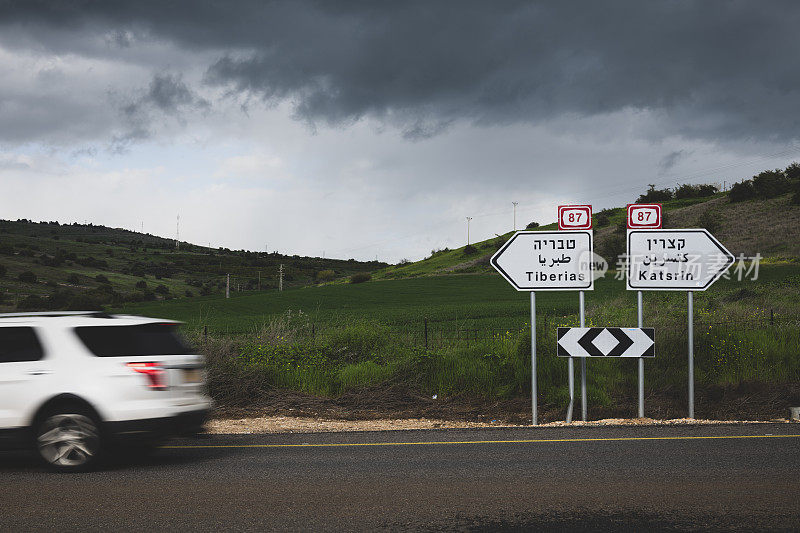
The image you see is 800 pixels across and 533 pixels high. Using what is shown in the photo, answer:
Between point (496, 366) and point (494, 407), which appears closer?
point (494, 407)

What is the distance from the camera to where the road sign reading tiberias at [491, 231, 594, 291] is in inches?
463

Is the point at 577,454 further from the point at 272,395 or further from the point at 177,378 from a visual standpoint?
the point at 272,395

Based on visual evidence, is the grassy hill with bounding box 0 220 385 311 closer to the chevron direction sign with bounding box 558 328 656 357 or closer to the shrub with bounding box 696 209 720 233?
the chevron direction sign with bounding box 558 328 656 357

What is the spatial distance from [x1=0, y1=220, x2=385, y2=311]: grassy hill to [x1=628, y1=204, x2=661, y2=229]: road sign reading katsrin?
157 feet

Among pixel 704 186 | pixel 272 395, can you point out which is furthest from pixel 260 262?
pixel 272 395

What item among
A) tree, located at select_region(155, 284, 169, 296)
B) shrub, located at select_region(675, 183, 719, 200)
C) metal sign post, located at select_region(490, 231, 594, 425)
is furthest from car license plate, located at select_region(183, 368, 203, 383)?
shrub, located at select_region(675, 183, 719, 200)

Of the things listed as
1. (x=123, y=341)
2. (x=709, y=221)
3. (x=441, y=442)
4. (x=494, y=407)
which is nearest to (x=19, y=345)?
(x=123, y=341)

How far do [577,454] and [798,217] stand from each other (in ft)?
258

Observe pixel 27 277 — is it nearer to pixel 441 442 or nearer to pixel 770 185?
pixel 441 442

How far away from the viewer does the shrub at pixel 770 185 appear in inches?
3433

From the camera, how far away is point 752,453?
8047mm

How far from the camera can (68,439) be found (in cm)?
749

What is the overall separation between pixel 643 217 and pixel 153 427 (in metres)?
8.99

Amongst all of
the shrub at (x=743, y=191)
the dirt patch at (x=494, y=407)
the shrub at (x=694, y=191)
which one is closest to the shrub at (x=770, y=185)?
the shrub at (x=743, y=191)
